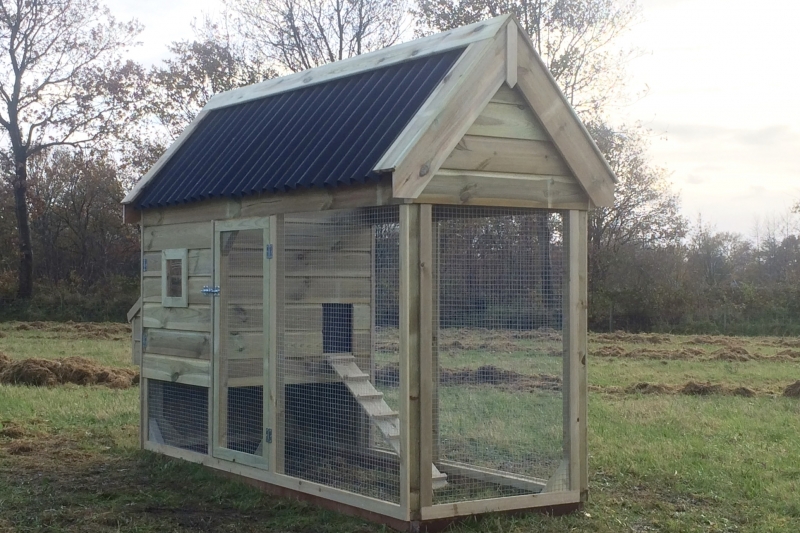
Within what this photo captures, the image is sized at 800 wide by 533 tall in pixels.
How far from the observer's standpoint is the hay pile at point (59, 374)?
12195mm

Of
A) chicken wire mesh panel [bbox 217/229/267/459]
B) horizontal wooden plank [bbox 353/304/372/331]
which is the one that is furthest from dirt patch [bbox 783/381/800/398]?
chicken wire mesh panel [bbox 217/229/267/459]

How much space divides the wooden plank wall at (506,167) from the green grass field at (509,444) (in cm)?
95

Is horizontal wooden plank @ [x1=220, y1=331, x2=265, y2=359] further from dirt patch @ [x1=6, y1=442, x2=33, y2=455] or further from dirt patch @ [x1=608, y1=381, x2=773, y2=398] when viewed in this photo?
dirt patch @ [x1=608, y1=381, x2=773, y2=398]

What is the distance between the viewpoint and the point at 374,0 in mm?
28953

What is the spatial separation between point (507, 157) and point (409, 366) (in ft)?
4.94

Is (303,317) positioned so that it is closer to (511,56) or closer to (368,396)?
(368,396)

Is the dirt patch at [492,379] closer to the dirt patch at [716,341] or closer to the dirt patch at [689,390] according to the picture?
the dirt patch at [689,390]

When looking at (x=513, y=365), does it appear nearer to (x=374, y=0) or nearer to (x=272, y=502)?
(x=272, y=502)

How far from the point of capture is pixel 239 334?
22.5 feet

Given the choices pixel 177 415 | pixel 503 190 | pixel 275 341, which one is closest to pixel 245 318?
pixel 275 341

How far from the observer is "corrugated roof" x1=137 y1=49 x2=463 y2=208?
571 centimetres

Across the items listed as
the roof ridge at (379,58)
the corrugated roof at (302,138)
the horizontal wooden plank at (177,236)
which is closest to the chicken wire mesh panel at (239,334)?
the horizontal wooden plank at (177,236)

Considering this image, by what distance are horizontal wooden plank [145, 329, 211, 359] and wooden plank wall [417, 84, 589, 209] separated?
2.58 meters

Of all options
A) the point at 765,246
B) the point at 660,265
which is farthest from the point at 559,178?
the point at 765,246
